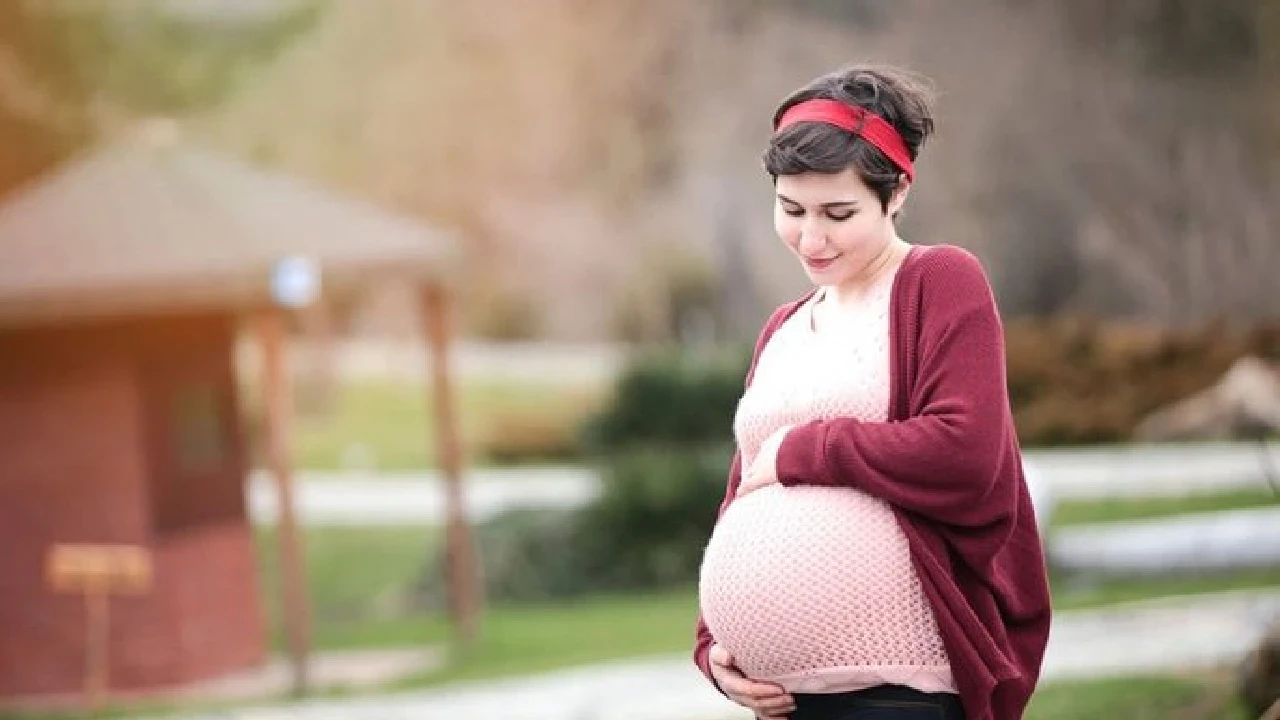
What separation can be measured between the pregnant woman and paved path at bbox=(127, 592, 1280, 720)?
484 cm

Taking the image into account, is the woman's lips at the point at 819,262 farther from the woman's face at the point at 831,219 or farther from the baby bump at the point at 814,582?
the baby bump at the point at 814,582

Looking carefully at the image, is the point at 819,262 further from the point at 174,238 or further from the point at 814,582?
the point at 174,238


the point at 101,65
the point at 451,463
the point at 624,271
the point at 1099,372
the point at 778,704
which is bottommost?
the point at 451,463

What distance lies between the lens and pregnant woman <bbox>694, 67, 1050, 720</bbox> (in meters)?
2.28

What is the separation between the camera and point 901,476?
229cm

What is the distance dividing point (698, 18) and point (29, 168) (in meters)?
4.90

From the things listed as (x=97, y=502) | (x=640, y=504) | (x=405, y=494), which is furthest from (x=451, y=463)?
(x=405, y=494)

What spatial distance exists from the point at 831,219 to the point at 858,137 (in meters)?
0.10

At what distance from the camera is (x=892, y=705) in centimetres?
234

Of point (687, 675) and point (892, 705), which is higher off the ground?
point (892, 705)

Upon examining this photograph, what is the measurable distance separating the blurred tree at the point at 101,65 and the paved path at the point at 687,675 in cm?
624

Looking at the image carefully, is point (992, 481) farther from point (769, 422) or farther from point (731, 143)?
point (731, 143)

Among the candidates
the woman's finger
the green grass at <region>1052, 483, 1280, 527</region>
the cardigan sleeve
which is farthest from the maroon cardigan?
the green grass at <region>1052, 483, 1280, 527</region>

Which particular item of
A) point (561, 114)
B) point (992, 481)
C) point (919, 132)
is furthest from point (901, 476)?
point (561, 114)
